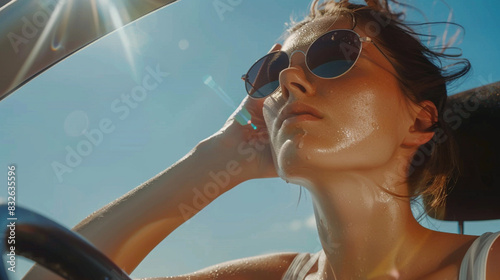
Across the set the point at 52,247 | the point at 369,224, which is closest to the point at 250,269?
the point at 369,224

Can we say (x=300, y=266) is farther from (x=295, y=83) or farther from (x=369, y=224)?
(x=295, y=83)

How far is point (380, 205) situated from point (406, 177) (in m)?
0.24

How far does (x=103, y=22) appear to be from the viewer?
162 cm

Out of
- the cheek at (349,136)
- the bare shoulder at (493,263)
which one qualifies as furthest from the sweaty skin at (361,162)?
the bare shoulder at (493,263)

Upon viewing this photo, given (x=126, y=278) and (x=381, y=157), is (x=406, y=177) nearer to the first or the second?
(x=381, y=157)

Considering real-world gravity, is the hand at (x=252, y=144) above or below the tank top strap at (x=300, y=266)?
above

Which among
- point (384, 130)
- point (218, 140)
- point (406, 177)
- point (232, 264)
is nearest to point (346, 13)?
point (384, 130)

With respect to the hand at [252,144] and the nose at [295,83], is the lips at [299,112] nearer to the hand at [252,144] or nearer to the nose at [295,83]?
the nose at [295,83]

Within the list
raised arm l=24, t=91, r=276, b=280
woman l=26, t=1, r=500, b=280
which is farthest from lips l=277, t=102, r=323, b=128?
raised arm l=24, t=91, r=276, b=280

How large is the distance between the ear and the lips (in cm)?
50

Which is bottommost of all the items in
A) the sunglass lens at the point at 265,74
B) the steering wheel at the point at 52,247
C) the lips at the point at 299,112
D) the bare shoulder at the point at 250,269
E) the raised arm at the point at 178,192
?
the bare shoulder at the point at 250,269

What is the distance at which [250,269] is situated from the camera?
94.5 inches

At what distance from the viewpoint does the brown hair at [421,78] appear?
1.93m

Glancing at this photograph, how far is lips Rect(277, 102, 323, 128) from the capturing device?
1689 mm
